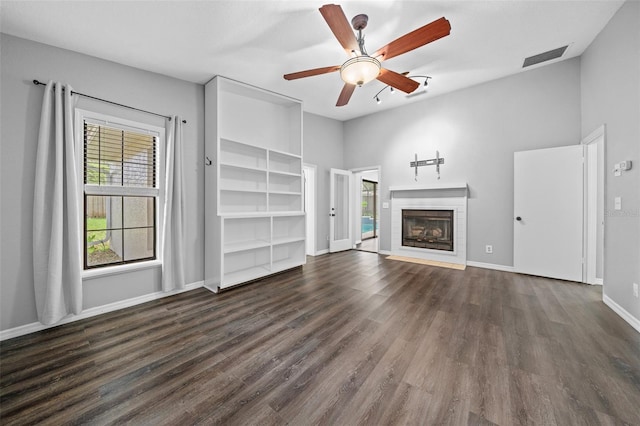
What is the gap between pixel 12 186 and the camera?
96.8 inches

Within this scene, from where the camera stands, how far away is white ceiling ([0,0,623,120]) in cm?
238

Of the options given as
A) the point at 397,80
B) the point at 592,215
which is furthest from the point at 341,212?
the point at 592,215

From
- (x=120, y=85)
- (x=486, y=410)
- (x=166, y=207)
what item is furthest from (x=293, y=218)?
(x=486, y=410)

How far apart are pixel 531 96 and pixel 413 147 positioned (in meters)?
1.99

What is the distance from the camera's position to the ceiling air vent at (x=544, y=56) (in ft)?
11.1

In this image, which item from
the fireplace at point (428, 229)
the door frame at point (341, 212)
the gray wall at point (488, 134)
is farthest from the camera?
the door frame at point (341, 212)

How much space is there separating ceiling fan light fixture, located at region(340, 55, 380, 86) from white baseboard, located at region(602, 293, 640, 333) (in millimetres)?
3455

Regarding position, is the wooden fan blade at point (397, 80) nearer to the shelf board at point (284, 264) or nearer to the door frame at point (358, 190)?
the door frame at point (358, 190)

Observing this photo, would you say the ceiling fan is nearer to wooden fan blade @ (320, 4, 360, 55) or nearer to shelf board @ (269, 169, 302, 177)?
wooden fan blade @ (320, 4, 360, 55)

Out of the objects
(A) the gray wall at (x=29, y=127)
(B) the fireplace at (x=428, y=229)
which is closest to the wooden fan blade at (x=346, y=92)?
(A) the gray wall at (x=29, y=127)

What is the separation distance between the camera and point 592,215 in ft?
11.7

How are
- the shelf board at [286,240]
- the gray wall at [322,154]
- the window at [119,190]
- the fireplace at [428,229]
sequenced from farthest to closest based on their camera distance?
1. the gray wall at [322,154]
2. the fireplace at [428,229]
3. the shelf board at [286,240]
4. the window at [119,190]

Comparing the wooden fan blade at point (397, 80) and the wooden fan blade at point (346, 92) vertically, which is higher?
the wooden fan blade at point (346, 92)

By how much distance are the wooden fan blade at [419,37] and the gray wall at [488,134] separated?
2404 millimetres
